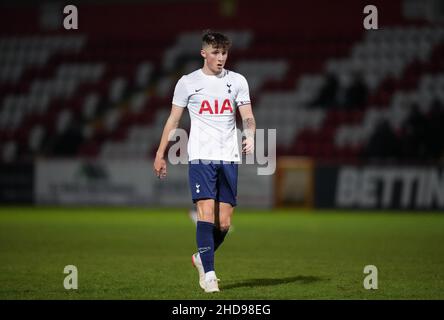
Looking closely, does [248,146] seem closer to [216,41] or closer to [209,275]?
[216,41]

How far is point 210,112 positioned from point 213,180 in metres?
0.65

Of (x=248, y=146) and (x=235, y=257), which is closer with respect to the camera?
(x=248, y=146)

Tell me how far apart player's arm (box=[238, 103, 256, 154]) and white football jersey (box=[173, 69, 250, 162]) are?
0.13 m

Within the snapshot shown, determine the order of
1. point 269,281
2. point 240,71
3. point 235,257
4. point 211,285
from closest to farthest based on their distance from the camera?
point 211,285 < point 269,281 < point 235,257 < point 240,71

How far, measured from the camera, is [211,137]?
795 cm

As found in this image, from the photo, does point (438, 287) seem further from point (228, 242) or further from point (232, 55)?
point (232, 55)

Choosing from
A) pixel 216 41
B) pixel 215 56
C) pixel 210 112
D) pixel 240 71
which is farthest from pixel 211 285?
pixel 240 71

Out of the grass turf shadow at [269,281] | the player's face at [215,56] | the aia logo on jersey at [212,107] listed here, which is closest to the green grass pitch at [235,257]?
the grass turf shadow at [269,281]

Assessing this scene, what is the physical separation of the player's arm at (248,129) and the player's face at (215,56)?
49 centimetres

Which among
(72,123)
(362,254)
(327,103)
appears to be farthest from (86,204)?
(362,254)

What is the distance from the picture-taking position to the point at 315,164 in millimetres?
22094

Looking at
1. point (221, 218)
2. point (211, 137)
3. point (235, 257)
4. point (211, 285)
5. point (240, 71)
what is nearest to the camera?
point (211, 285)

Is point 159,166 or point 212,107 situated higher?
point 212,107

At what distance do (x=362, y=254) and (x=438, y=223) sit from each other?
6.53 m
